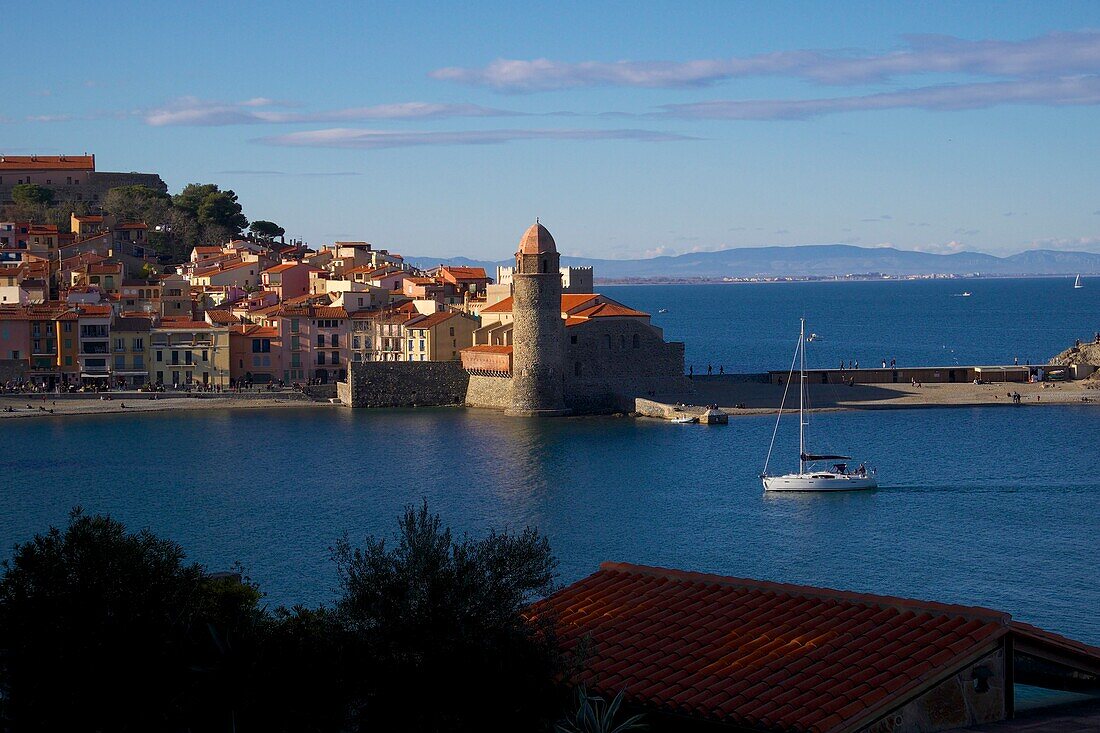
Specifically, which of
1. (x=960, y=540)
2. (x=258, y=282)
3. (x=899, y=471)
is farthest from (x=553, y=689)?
(x=258, y=282)

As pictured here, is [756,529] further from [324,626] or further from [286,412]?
[286,412]

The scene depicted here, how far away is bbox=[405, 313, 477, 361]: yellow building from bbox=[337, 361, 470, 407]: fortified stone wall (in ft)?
4.68

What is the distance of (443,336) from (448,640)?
162 ft

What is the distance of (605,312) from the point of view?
185ft

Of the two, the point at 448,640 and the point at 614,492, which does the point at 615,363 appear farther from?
the point at 448,640

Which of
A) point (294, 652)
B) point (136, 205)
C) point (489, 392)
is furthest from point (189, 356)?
point (294, 652)

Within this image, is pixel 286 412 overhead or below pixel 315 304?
below

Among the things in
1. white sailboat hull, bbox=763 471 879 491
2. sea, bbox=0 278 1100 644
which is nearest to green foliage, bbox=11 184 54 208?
sea, bbox=0 278 1100 644

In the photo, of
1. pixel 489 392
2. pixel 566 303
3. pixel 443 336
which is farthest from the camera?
pixel 443 336

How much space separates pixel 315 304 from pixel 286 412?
943 centimetres

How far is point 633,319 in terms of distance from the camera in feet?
184

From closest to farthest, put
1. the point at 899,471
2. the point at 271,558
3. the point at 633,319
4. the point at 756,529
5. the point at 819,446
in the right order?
the point at 271,558 < the point at 756,529 < the point at 899,471 < the point at 819,446 < the point at 633,319

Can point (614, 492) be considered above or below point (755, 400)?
below

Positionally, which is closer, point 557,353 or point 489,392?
point 557,353
